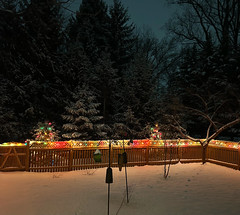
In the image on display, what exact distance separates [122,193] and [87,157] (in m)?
3.83

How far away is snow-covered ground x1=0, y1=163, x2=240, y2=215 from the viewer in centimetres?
541

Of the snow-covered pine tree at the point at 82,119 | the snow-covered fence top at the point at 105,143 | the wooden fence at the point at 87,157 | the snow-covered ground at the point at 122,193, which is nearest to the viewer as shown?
the snow-covered ground at the point at 122,193

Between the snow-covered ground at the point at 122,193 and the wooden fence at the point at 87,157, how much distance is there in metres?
0.47

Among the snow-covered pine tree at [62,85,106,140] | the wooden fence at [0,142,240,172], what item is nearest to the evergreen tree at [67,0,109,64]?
the snow-covered pine tree at [62,85,106,140]

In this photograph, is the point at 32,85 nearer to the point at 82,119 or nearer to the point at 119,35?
the point at 82,119

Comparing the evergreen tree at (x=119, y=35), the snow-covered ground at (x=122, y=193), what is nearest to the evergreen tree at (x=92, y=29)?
the evergreen tree at (x=119, y=35)

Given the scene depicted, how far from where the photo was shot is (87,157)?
10188mm

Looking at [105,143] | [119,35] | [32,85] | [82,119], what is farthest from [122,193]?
[119,35]

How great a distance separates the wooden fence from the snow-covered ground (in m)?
0.47

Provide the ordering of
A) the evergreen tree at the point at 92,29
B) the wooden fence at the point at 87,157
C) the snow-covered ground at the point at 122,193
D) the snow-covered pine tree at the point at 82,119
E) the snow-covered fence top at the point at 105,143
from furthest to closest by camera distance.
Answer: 1. the evergreen tree at the point at 92,29
2. the snow-covered pine tree at the point at 82,119
3. the snow-covered fence top at the point at 105,143
4. the wooden fence at the point at 87,157
5. the snow-covered ground at the point at 122,193

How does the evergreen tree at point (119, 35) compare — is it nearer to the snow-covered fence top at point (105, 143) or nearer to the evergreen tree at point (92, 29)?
the evergreen tree at point (92, 29)

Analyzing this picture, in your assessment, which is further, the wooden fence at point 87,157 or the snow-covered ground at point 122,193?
the wooden fence at point 87,157

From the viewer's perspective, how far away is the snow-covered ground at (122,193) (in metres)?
5.41

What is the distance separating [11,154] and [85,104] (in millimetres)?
8517
